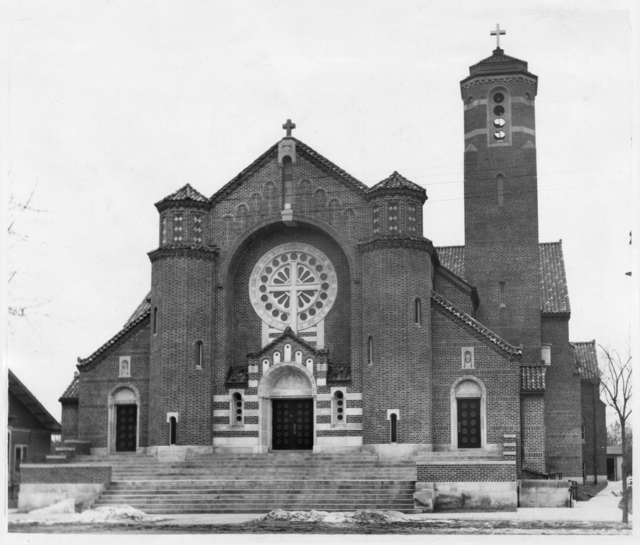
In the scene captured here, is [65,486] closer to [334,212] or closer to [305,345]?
[305,345]

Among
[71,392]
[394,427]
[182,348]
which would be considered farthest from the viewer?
[71,392]

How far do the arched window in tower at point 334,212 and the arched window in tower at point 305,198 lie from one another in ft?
2.65

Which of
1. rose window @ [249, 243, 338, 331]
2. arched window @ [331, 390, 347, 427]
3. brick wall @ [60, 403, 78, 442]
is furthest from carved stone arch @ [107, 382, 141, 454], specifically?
arched window @ [331, 390, 347, 427]

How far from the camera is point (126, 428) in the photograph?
42188 mm

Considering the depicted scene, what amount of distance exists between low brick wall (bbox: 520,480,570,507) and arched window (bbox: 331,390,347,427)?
7202 mm

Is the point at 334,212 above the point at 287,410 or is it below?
above

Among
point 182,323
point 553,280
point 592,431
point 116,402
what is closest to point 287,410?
point 182,323

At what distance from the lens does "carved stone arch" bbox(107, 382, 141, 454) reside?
137 ft

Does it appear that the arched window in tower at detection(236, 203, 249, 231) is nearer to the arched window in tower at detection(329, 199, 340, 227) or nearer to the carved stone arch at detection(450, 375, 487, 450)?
the arched window in tower at detection(329, 199, 340, 227)

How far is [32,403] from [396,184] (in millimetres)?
16935

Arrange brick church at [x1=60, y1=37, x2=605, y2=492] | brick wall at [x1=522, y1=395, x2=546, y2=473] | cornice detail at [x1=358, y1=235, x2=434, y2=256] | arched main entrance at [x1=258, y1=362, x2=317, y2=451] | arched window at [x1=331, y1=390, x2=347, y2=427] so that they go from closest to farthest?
brick church at [x1=60, y1=37, x2=605, y2=492], cornice detail at [x1=358, y1=235, x2=434, y2=256], arched window at [x1=331, y1=390, x2=347, y2=427], brick wall at [x1=522, y1=395, x2=546, y2=473], arched main entrance at [x1=258, y1=362, x2=317, y2=451]

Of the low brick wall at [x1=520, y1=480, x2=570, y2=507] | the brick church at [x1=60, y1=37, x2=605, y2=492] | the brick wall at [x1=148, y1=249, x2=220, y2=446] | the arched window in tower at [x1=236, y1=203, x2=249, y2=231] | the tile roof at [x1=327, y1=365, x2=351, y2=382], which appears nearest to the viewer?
the low brick wall at [x1=520, y1=480, x2=570, y2=507]

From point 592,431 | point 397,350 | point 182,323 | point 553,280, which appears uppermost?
point 553,280

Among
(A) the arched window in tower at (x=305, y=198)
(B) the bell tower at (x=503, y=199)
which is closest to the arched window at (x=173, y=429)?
(A) the arched window in tower at (x=305, y=198)
